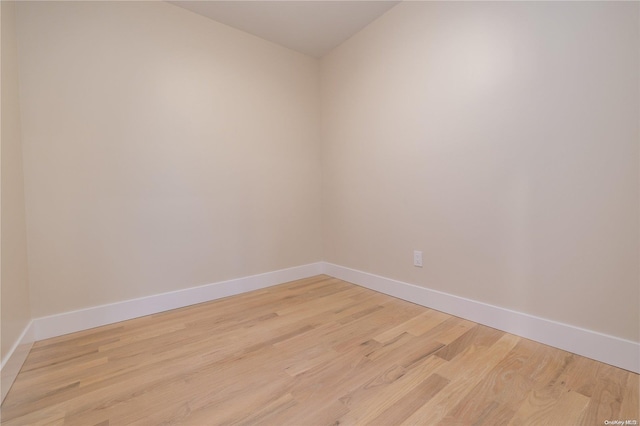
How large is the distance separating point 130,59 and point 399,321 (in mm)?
2492

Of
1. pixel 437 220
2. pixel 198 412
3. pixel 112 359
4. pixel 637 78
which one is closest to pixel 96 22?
pixel 112 359

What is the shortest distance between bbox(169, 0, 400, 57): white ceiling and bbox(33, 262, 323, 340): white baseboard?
2119 mm

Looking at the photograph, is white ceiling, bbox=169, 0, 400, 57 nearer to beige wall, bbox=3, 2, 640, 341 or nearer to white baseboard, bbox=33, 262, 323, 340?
beige wall, bbox=3, 2, 640, 341

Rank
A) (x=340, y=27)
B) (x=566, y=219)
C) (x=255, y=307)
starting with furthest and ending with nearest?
(x=340, y=27) < (x=255, y=307) < (x=566, y=219)

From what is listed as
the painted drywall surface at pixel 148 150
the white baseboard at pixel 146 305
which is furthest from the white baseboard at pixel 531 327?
the painted drywall surface at pixel 148 150

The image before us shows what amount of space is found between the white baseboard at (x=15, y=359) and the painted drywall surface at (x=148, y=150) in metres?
0.17

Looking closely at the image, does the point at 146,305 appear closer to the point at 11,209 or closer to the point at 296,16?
the point at 11,209

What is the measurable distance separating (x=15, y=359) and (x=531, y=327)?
2565mm

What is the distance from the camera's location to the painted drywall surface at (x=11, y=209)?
47.6 inches

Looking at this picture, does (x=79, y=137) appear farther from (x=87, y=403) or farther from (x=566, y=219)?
(x=566, y=219)

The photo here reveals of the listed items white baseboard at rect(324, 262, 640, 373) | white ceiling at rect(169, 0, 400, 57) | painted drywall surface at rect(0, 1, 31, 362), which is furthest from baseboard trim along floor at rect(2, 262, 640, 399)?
white ceiling at rect(169, 0, 400, 57)

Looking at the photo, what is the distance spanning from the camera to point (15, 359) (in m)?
1.23

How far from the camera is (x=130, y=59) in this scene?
1.80 m

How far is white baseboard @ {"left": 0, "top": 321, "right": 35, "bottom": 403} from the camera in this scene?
109cm
